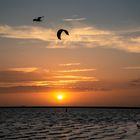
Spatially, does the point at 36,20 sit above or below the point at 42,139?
above

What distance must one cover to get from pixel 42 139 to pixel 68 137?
A: 12.5 ft

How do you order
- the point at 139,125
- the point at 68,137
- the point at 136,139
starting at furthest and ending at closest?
the point at 139,125 < the point at 68,137 < the point at 136,139

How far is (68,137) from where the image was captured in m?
47.5

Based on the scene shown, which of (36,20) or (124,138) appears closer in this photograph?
(36,20)

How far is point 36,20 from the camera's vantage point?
92.1ft

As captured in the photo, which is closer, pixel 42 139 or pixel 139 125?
pixel 42 139

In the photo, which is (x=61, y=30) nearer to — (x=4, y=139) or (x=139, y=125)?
(x=4, y=139)

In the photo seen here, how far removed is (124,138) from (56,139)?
845cm

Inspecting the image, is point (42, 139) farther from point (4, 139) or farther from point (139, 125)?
point (139, 125)

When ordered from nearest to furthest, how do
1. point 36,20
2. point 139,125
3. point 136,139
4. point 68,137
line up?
point 36,20, point 136,139, point 68,137, point 139,125

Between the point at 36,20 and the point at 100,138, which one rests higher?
the point at 36,20

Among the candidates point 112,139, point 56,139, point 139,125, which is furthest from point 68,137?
point 139,125

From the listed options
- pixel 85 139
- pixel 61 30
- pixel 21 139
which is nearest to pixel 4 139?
pixel 21 139

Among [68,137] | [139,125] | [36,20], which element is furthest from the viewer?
[139,125]
